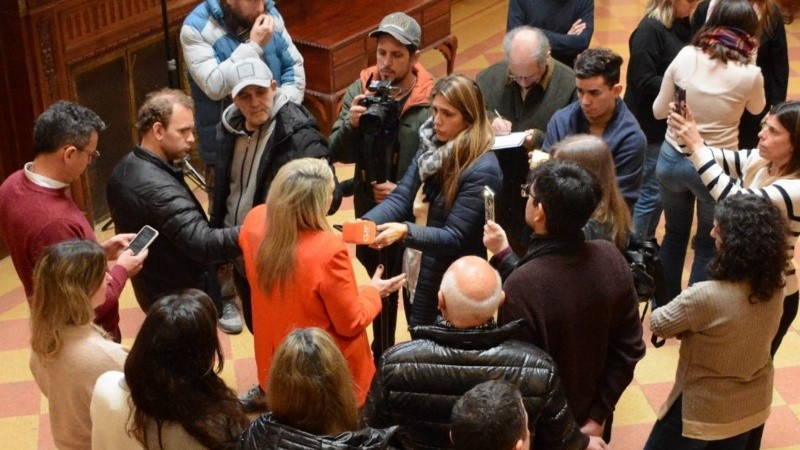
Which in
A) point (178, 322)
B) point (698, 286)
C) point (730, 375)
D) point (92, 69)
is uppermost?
point (178, 322)

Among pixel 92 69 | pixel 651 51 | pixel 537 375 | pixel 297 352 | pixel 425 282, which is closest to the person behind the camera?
pixel 297 352

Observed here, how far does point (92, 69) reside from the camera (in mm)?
5602

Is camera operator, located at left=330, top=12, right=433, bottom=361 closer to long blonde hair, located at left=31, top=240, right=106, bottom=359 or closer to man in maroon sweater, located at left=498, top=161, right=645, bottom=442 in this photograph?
man in maroon sweater, located at left=498, top=161, right=645, bottom=442

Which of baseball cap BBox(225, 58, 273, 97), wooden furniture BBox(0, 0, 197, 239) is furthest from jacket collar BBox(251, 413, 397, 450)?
wooden furniture BBox(0, 0, 197, 239)

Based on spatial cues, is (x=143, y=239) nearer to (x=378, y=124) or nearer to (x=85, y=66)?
(x=378, y=124)

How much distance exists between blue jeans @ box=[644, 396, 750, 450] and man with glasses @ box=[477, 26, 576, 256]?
104cm

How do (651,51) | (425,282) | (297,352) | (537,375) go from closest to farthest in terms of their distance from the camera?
(297,352) < (537,375) < (425,282) < (651,51)

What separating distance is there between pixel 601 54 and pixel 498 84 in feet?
2.41

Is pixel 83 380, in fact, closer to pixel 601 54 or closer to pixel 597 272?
pixel 597 272

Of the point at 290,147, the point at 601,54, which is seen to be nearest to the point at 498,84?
the point at 601,54

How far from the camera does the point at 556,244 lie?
2924 mm

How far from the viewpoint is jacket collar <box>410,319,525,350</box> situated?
104 inches

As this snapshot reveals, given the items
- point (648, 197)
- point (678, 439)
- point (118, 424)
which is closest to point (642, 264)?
point (678, 439)

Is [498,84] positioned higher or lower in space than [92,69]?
higher
